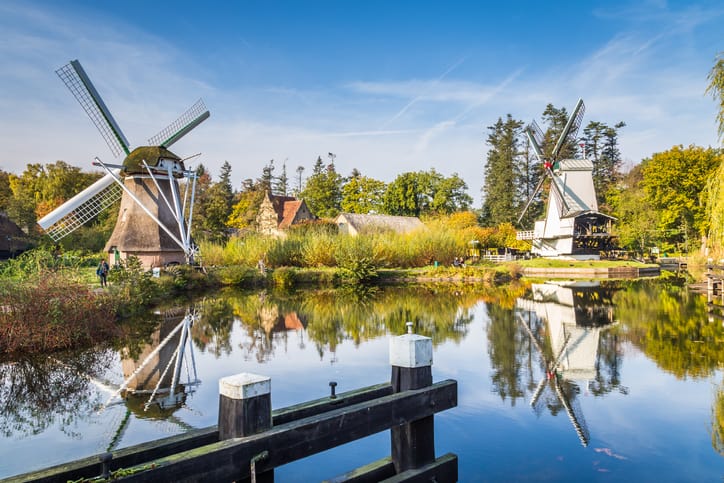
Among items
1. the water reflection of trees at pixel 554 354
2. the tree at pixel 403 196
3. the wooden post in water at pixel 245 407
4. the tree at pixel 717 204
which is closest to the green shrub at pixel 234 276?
the water reflection of trees at pixel 554 354

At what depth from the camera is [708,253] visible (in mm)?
30469

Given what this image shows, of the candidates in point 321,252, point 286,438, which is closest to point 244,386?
point 286,438

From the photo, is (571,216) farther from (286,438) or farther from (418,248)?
(286,438)

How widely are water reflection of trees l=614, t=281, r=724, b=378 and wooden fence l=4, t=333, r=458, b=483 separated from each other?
6138 millimetres

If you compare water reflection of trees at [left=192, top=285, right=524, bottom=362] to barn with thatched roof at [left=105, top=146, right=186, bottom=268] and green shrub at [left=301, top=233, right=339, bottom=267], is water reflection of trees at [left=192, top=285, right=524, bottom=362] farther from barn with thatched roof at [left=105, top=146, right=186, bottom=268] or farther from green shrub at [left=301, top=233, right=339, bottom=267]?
green shrub at [left=301, top=233, right=339, bottom=267]

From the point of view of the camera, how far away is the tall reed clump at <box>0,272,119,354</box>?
10.5 m

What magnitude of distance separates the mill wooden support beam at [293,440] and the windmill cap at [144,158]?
24481 millimetres

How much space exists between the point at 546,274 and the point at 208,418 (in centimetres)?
3207

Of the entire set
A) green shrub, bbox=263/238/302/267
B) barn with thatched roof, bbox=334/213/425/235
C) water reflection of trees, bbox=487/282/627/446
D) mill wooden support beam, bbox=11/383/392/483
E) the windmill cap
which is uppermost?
the windmill cap

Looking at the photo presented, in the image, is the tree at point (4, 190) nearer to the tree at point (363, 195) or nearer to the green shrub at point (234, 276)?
the green shrub at point (234, 276)

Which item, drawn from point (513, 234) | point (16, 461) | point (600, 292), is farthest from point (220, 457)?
point (513, 234)

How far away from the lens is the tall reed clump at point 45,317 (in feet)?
34.4

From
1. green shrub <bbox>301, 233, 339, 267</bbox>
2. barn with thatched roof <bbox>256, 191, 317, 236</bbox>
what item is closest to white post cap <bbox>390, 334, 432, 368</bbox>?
green shrub <bbox>301, 233, 339, 267</bbox>

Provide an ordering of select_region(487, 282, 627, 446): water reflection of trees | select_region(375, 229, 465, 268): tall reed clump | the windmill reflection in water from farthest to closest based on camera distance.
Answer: select_region(375, 229, 465, 268): tall reed clump → select_region(487, 282, 627, 446): water reflection of trees → the windmill reflection in water
